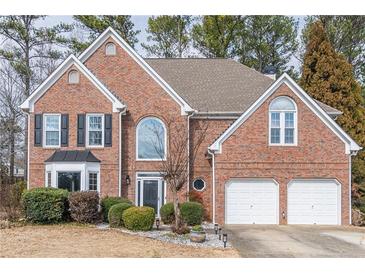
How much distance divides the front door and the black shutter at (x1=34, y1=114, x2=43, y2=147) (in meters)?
5.30

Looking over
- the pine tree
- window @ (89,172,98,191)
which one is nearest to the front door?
window @ (89,172,98,191)

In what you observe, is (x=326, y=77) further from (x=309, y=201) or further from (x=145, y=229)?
(x=145, y=229)

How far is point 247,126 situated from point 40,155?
10341 mm

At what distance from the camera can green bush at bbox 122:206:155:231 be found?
1945 cm

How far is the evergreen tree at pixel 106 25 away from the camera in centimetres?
4188

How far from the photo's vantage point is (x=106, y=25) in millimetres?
42281

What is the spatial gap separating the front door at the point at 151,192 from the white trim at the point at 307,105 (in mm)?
3657

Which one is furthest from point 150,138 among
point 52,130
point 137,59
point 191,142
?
point 52,130

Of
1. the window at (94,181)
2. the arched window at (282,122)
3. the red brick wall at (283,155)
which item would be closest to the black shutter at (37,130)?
the window at (94,181)

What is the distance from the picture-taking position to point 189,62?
31.0 meters

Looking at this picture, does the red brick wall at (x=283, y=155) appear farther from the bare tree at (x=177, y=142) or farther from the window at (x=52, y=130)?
the window at (x=52, y=130)

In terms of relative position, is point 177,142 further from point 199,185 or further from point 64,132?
point 64,132

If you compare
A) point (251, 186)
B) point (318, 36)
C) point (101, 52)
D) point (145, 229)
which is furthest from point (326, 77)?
point (145, 229)

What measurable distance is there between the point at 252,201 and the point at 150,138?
6.05 m
